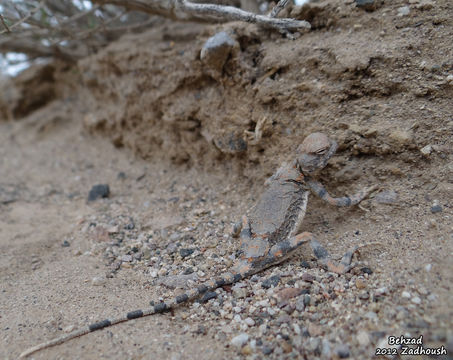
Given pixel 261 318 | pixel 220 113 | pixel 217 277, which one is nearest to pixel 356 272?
pixel 261 318

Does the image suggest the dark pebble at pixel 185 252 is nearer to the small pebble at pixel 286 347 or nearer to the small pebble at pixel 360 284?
the small pebble at pixel 286 347

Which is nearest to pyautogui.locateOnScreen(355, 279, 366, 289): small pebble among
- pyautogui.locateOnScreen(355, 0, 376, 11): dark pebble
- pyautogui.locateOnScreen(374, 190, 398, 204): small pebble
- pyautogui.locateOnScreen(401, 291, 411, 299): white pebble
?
pyautogui.locateOnScreen(401, 291, 411, 299): white pebble

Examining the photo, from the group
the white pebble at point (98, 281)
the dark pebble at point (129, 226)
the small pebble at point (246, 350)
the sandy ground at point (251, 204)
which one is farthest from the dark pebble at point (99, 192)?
the small pebble at point (246, 350)

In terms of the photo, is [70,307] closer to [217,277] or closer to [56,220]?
[217,277]

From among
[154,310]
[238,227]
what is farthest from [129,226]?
[154,310]

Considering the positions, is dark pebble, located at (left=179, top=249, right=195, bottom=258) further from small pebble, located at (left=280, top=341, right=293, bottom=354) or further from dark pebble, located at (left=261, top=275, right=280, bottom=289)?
small pebble, located at (left=280, top=341, right=293, bottom=354)

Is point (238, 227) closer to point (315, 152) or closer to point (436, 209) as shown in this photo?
point (315, 152)

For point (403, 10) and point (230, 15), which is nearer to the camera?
point (403, 10)
